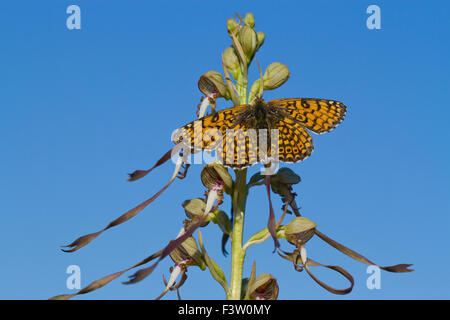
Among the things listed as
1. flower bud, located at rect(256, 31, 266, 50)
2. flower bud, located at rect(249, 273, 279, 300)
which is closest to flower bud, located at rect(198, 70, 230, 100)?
flower bud, located at rect(256, 31, 266, 50)

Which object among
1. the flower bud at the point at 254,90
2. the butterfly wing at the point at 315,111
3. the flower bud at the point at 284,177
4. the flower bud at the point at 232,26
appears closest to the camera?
the butterfly wing at the point at 315,111

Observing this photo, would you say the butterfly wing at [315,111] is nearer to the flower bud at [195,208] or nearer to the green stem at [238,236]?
the green stem at [238,236]

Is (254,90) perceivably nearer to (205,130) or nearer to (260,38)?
(260,38)

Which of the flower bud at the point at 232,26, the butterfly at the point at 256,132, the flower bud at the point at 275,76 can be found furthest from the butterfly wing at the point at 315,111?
the flower bud at the point at 232,26

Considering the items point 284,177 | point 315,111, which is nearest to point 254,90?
point 315,111

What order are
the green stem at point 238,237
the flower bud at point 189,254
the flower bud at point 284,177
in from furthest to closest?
the flower bud at point 284,177, the flower bud at point 189,254, the green stem at point 238,237
